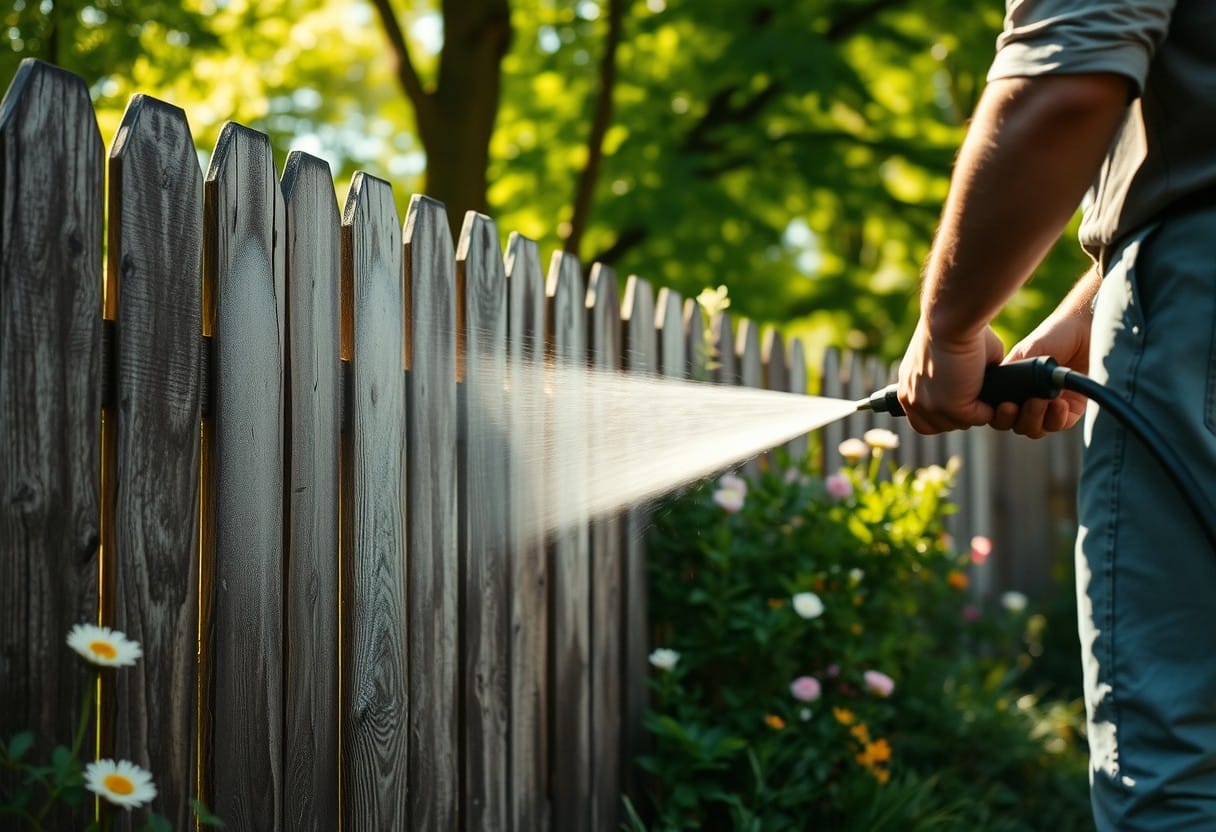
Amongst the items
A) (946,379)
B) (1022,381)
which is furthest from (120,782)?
(1022,381)

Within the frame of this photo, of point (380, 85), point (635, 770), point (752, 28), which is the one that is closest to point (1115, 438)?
point (635, 770)

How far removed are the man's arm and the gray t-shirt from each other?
0.10 ft

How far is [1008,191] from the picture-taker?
61.6 inches

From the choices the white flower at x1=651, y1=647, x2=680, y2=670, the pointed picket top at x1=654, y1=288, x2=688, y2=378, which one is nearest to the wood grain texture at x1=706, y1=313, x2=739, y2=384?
the pointed picket top at x1=654, y1=288, x2=688, y2=378

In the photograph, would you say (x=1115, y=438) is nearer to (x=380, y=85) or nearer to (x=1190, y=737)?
(x=1190, y=737)

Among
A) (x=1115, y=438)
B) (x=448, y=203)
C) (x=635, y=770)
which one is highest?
(x=448, y=203)

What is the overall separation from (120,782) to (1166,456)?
162cm

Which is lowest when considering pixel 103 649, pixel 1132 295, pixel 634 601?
pixel 634 601

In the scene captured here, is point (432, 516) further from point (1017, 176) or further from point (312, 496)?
point (1017, 176)

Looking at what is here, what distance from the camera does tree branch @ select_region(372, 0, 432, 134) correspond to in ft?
22.9

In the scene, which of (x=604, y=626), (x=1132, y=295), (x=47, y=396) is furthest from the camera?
(x=604, y=626)

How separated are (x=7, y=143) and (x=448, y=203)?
4.96 m

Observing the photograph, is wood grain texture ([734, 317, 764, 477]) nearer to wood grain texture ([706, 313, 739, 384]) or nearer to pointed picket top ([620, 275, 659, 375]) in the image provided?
wood grain texture ([706, 313, 739, 384])

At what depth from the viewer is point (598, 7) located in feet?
24.7
